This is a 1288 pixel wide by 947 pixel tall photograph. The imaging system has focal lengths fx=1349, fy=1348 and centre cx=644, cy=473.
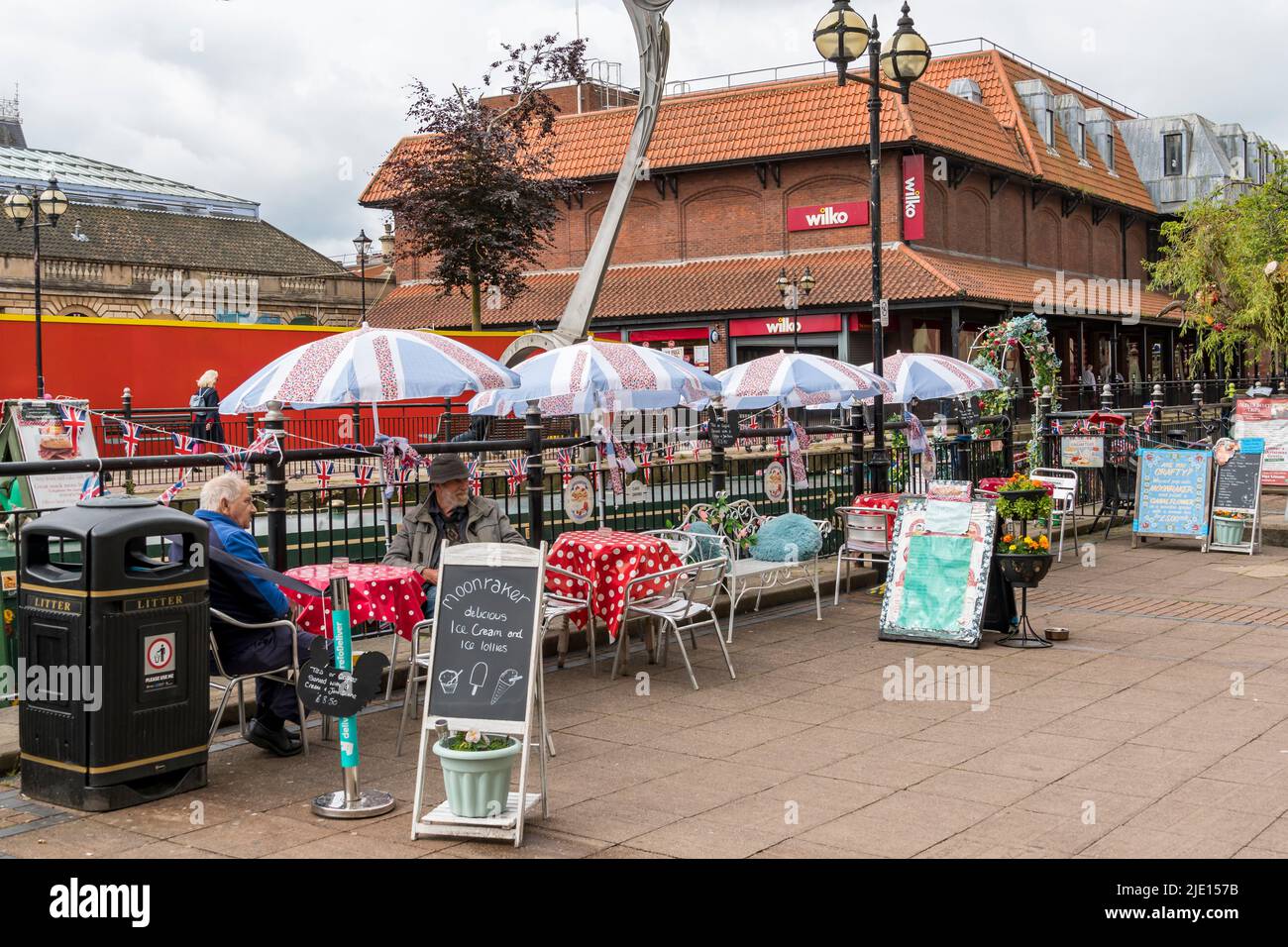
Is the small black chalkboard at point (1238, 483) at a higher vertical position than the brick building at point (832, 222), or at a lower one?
lower

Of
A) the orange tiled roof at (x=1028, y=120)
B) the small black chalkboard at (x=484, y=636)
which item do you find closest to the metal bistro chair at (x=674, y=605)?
the small black chalkboard at (x=484, y=636)

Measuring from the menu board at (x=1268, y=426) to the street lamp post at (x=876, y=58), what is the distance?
8235 mm

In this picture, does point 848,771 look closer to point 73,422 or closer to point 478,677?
point 478,677

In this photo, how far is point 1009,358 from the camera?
18078 mm

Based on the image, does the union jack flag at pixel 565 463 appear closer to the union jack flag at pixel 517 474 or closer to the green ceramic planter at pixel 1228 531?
the union jack flag at pixel 517 474

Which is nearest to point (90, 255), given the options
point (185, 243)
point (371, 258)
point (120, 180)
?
point (185, 243)

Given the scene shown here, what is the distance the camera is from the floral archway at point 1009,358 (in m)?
17.3

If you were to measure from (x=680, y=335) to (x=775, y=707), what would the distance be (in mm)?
36355

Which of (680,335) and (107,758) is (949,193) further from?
(107,758)

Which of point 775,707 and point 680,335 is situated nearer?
point 775,707

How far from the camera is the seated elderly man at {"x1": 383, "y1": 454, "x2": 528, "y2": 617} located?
28.5 feet

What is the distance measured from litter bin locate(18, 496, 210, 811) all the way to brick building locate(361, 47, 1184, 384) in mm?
33195

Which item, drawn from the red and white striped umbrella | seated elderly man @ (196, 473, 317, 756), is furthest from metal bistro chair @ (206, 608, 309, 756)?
the red and white striped umbrella

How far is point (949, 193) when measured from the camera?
4256cm
